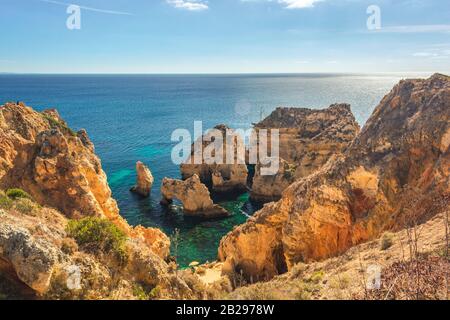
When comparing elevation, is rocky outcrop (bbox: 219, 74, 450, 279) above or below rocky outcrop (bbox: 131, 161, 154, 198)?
above

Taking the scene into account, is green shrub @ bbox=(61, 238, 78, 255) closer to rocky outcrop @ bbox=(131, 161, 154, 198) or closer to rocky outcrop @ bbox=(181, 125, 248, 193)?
rocky outcrop @ bbox=(131, 161, 154, 198)

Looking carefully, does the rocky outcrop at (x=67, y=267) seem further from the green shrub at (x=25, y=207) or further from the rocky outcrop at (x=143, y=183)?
the rocky outcrop at (x=143, y=183)

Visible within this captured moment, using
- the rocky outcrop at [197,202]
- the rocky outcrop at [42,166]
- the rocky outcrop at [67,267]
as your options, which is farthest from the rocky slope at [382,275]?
the rocky outcrop at [197,202]

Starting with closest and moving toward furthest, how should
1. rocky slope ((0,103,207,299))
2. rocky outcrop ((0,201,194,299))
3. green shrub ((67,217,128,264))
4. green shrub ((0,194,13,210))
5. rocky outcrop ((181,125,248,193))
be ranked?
rocky outcrop ((0,201,194,299)) → rocky slope ((0,103,207,299)) → green shrub ((67,217,128,264)) → green shrub ((0,194,13,210)) → rocky outcrop ((181,125,248,193))

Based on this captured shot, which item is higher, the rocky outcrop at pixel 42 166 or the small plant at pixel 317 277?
the rocky outcrop at pixel 42 166

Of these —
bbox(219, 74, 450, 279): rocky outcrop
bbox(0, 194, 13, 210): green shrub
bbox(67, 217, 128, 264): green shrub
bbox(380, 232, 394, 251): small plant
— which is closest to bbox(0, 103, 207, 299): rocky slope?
bbox(0, 194, 13, 210): green shrub

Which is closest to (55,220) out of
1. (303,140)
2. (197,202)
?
(197,202)

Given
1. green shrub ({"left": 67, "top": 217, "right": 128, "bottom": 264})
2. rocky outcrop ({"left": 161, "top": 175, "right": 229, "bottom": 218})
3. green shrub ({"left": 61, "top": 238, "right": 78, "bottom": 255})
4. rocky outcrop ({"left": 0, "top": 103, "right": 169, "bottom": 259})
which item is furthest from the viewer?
rocky outcrop ({"left": 161, "top": 175, "right": 229, "bottom": 218})
